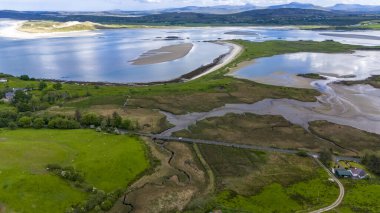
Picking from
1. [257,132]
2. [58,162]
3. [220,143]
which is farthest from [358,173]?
[58,162]

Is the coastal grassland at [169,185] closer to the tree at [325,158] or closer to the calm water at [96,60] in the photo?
the tree at [325,158]

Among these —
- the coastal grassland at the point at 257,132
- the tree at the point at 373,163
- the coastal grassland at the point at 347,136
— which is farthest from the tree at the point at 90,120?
the tree at the point at 373,163

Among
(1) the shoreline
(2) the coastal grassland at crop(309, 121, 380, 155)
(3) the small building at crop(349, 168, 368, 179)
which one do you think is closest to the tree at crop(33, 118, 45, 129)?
(1) the shoreline

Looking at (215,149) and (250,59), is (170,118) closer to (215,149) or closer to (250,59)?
(215,149)

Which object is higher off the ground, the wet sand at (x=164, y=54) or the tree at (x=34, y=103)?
the wet sand at (x=164, y=54)

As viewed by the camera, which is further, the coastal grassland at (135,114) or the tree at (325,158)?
the coastal grassland at (135,114)

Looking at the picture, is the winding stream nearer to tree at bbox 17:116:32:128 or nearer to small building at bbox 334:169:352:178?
small building at bbox 334:169:352:178

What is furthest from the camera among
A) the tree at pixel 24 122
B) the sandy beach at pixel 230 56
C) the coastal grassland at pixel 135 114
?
the sandy beach at pixel 230 56
